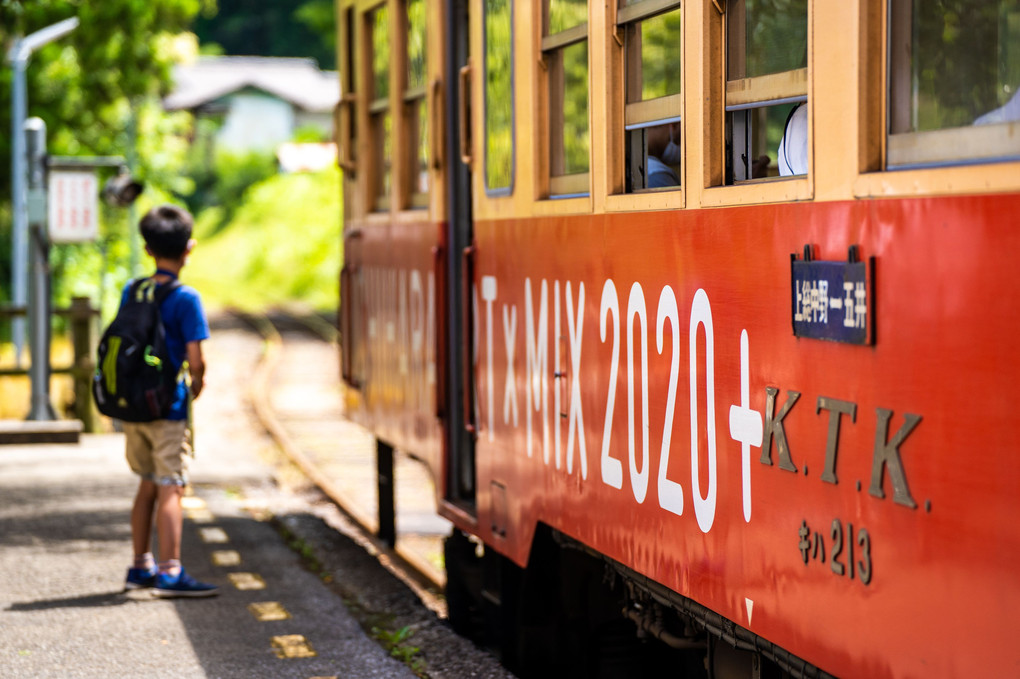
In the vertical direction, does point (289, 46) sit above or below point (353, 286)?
above

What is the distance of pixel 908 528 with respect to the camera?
2586 mm

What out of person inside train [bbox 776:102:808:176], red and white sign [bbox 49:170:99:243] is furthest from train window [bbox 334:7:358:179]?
red and white sign [bbox 49:170:99:243]

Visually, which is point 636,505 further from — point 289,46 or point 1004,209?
point 289,46

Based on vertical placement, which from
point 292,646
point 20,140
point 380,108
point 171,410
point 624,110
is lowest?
point 292,646

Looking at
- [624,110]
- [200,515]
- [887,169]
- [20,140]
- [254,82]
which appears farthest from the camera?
[254,82]

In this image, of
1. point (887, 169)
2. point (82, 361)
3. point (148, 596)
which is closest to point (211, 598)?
point (148, 596)

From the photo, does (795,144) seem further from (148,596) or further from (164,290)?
(148,596)

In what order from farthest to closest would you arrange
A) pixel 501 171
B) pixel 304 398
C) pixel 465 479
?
1. pixel 304 398
2. pixel 465 479
3. pixel 501 171

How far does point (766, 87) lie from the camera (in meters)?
3.23

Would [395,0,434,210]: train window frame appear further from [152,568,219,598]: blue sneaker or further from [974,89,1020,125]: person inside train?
[974,89,1020,125]: person inside train

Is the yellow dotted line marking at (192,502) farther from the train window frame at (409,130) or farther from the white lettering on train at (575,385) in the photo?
the white lettering on train at (575,385)

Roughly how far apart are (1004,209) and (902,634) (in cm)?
77

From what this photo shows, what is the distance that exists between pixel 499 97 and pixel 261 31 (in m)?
71.5

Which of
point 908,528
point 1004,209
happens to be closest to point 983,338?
point 1004,209
